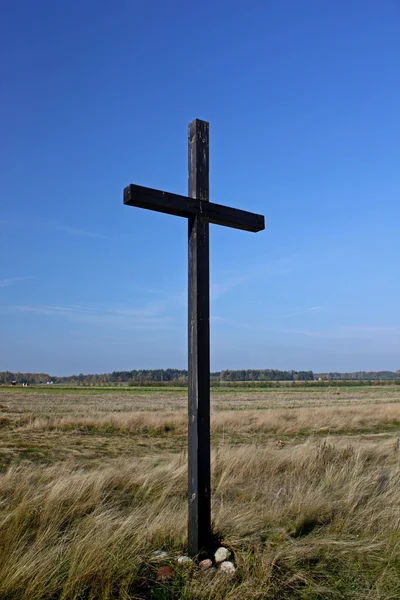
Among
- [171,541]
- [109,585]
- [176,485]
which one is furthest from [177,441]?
[109,585]

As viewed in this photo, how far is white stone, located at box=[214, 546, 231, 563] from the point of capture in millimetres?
3637

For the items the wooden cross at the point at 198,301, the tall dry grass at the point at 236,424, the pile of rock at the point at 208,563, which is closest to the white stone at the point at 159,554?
the pile of rock at the point at 208,563

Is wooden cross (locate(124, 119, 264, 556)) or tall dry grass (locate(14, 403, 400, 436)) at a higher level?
wooden cross (locate(124, 119, 264, 556))

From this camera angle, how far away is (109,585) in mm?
3074

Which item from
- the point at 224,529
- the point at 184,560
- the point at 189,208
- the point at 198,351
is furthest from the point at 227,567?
the point at 189,208

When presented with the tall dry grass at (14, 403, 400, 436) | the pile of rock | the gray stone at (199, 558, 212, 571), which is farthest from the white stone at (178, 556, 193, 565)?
the tall dry grass at (14, 403, 400, 436)

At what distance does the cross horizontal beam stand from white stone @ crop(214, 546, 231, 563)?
2.85 m

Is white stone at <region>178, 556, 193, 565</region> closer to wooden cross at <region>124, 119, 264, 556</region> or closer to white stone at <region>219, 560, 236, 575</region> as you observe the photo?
wooden cross at <region>124, 119, 264, 556</region>

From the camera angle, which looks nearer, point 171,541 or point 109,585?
point 109,585

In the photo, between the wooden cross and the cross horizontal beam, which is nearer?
the wooden cross

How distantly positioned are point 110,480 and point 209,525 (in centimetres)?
265

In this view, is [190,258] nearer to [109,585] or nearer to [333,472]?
[109,585]

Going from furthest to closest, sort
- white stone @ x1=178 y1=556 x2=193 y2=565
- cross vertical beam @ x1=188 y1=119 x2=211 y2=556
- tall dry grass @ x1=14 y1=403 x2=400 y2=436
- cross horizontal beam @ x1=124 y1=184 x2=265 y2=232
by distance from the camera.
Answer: tall dry grass @ x1=14 y1=403 x2=400 y2=436 < cross horizontal beam @ x1=124 y1=184 x2=265 y2=232 < cross vertical beam @ x1=188 y1=119 x2=211 y2=556 < white stone @ x1=178 y1=556 x2=193 y2=565

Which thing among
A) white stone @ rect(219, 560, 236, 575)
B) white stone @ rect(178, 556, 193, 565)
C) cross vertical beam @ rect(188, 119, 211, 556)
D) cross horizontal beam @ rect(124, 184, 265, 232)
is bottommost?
white stone @ rect(178, 556, 193, 565)
